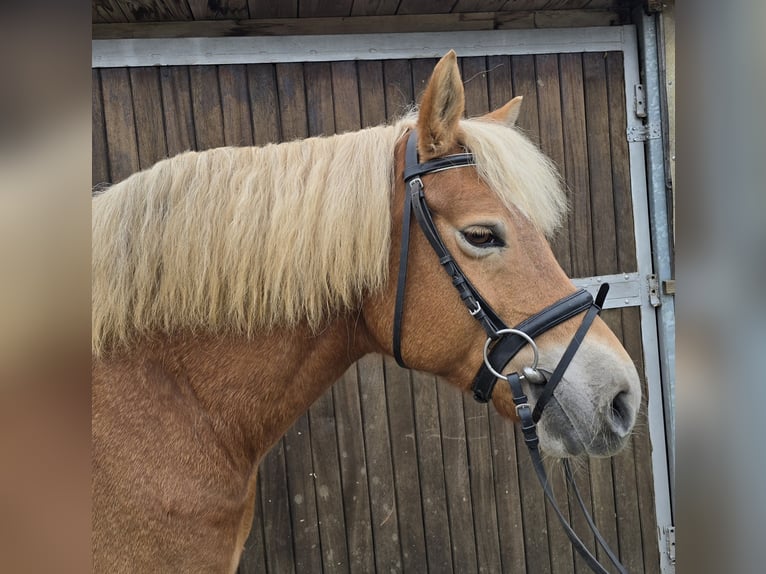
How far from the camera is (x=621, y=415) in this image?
1.15 meters

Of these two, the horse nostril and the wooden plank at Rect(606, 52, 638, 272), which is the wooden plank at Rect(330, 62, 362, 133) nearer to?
the wooden plank at Rect(606, 52, 638, 272)

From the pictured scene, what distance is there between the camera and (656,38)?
2.29 metres

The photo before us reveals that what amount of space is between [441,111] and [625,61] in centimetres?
173

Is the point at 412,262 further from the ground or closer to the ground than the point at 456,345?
further from the ground

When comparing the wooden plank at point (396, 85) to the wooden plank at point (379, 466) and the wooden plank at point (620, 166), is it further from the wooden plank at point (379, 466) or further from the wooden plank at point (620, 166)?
the wooden plank at point (379, 466)

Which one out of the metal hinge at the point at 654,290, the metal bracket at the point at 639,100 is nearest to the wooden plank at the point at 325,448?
the metal bracket at the point at 639,100

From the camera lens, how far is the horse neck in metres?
1.16

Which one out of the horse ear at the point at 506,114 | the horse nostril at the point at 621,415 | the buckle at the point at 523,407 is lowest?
the horse nostril at the point at 621,415

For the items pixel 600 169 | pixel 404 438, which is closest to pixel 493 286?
pixel 404 438

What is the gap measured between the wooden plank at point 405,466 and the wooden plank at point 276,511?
1.74ft

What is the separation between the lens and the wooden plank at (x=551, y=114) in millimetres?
2301

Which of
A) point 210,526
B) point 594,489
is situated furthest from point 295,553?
point 594,489
